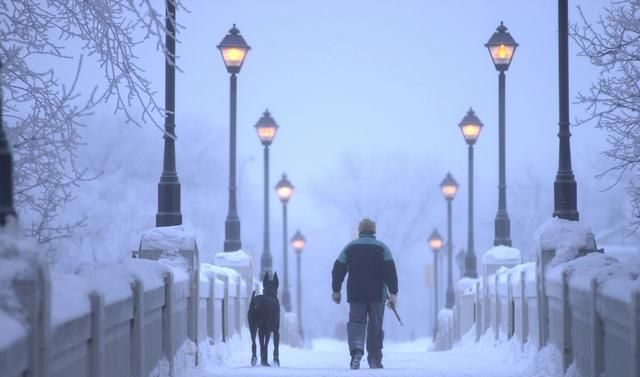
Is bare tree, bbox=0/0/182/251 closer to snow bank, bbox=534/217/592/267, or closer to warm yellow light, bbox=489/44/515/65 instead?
snow bank, bbox=534/217/592/267

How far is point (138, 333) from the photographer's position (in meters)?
10.2

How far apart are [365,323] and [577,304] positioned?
5557 mm

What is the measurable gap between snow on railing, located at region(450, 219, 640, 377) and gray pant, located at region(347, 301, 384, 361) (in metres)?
1.84

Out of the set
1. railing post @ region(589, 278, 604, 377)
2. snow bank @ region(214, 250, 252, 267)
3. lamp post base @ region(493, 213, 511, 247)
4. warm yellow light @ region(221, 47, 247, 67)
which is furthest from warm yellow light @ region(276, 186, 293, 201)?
railing post @ region(589, 278, 604, 377)

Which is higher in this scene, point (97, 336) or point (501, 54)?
point (501, 54)

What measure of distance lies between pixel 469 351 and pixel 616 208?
7056cm

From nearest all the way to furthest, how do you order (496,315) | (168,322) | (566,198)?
(168,322) → (566,198) → (496,315)

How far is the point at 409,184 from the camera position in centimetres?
10781

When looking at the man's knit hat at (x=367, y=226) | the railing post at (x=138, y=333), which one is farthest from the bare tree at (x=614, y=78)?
the railing post at (x=138, y=333)

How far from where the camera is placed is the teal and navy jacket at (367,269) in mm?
15719

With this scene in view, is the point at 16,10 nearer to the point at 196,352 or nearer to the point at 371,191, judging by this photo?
the point at 196,352

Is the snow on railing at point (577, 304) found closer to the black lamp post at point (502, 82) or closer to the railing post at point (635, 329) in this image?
the railing post at point (635, 329)

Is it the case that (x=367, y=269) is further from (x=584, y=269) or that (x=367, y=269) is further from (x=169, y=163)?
(x=584, y=269)

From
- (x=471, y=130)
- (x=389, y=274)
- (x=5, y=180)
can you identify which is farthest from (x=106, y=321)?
(x=471, y=130)
